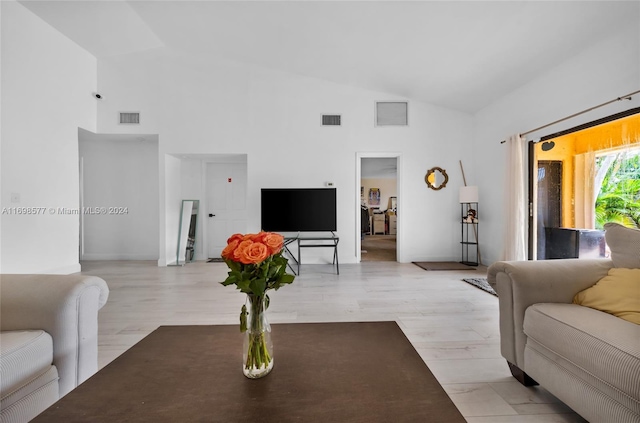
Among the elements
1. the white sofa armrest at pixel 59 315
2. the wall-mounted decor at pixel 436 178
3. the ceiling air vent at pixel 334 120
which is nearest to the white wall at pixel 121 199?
the ceiling air vent at pixel 334 120

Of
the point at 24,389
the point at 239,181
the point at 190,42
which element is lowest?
the point at 24,389

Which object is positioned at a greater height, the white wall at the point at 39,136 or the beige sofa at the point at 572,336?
the white wall at the point at 39,136

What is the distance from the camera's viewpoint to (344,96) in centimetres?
525

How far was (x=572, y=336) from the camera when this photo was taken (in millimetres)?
1285

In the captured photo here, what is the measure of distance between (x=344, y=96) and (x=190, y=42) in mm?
2650

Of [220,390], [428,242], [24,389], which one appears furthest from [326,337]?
[428,242]

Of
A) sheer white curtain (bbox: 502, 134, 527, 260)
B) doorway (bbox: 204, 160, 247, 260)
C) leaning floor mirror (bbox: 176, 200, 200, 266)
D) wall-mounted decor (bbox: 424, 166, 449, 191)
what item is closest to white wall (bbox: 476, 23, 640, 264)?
sheer white curtain (bbox: 502, 134, 527, 260)

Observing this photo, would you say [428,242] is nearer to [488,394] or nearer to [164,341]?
[488,394]

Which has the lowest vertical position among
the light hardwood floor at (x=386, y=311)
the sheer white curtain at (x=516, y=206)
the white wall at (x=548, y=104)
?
the light hardwood floor at (x=386, y=311)

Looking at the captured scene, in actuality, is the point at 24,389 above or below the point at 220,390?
below

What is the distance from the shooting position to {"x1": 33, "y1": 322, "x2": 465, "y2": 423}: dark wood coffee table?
2.53 ft

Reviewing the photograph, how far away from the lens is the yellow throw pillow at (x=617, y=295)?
1372 millimetres

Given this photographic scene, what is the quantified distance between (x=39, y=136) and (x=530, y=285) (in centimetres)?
570

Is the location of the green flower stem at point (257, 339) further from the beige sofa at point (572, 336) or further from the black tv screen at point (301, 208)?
the black tv screen at point (301, 208)
